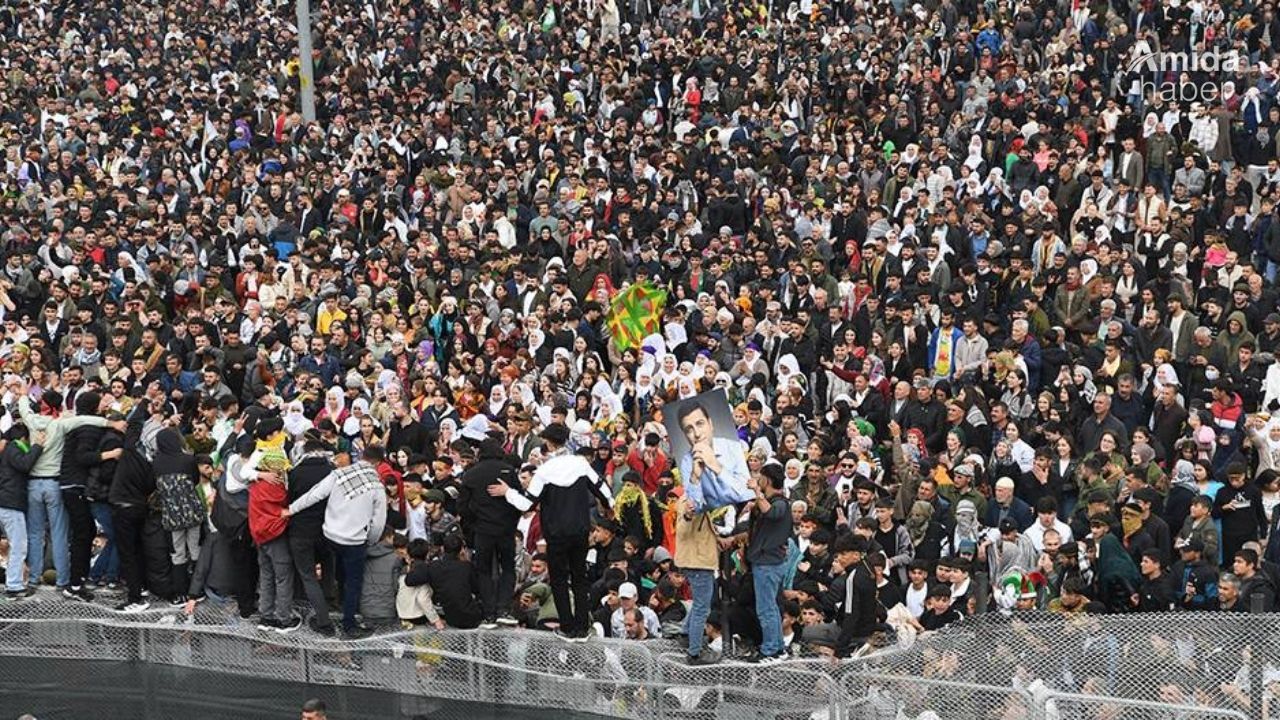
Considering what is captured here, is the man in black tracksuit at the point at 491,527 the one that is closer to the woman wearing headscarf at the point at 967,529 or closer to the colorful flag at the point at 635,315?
the woman wearing headscarf at the point at 967,529

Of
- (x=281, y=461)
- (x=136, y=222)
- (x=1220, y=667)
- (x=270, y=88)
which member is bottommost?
(x=1220, y=667)

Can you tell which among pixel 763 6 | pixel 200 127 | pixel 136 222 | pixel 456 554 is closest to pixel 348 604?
pixel 456 554

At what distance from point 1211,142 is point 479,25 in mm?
13049

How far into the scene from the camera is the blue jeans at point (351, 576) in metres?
14.7

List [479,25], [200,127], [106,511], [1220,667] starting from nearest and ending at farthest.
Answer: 1. [1220,667]
2. [106,511]
3. [200,127]
4. [479,25]

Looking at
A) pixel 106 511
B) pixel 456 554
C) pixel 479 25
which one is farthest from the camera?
pixel 479 25

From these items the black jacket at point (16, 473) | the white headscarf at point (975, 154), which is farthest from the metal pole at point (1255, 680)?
the white headscarf at point (975, 154)

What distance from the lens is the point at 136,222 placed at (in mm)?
25422

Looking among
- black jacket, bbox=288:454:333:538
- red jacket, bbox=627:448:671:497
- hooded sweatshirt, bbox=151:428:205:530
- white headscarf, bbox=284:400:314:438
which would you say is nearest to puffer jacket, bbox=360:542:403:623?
black jacket, bbox=288:454:333:538

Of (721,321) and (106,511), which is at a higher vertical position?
(721,321)

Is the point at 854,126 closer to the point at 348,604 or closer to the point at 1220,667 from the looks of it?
the point at 348,604

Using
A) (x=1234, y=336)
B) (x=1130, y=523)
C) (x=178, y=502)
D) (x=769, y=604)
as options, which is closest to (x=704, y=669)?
(x=769, y=604)

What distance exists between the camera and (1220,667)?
11648 mm

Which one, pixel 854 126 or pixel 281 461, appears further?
pixel 854 126
